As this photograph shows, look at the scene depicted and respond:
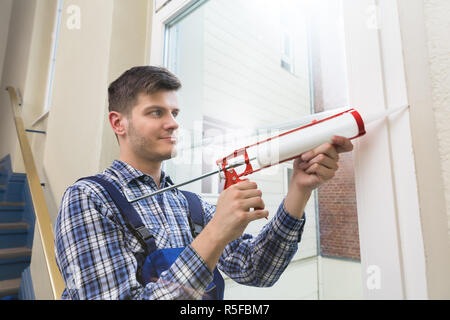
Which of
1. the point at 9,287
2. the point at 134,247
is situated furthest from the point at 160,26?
the point at 9,287

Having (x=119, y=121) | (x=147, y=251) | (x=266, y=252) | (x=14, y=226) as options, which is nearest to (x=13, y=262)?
(x=14, y=226)

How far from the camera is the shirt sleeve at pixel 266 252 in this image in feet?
1.86

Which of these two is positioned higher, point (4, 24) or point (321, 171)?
point (4, 24)

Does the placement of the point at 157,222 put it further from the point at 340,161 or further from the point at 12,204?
the point at 12,204

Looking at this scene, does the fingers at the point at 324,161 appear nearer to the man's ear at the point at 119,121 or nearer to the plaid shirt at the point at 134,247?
the plaid shirt at the point at 134,247

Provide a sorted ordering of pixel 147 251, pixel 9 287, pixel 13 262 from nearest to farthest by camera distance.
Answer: pixel 147 251 → pixel 9 287 → pixel 13 262

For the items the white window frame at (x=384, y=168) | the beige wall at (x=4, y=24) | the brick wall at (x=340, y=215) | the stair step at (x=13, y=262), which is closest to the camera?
the white window frame at (x=384, y=168)

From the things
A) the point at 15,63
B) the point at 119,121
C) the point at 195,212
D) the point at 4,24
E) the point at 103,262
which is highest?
the point at 4,24

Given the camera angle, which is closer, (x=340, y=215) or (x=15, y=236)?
(x=340, y=215)

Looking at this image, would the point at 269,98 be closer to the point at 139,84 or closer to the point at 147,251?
the point at 139,84

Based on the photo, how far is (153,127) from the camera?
26.1 inches

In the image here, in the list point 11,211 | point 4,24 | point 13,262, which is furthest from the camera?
point 4,24

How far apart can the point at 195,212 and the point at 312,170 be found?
0.40 metres

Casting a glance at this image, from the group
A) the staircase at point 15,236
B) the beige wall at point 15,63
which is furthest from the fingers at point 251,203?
the beige wall at point 15,63
